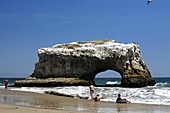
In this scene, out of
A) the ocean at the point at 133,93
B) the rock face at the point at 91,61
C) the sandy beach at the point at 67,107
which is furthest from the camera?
the rock face at the point at 91,61

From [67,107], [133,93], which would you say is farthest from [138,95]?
[67,107]

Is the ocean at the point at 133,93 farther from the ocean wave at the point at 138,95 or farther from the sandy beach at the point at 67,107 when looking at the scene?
the sandy beach at the point at 67,107

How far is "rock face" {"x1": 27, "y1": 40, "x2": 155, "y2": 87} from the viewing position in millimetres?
48719

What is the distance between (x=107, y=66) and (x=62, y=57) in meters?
6.92

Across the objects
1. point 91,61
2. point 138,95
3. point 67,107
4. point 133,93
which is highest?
point 91,61

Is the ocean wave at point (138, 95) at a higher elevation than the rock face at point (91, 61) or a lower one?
lower

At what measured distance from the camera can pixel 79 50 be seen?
4988cm

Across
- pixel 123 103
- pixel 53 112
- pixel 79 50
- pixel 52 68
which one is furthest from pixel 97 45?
pixel 53 112

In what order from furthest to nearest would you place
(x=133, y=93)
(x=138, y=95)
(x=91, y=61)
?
1. (x=91, y=61)
2. (x=133, y=93)
3. (x=138, y=95)

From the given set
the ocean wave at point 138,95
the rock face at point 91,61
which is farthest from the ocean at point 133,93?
the rock face at point 91,61

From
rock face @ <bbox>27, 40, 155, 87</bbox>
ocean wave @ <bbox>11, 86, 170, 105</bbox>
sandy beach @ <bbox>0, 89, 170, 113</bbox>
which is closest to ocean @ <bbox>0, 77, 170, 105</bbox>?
ocean wave @ <bbox>11, 86, 170, 105</bbox>

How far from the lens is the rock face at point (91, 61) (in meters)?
48.7

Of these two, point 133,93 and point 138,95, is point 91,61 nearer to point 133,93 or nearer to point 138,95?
point 133,93

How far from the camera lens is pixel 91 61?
49469mm
